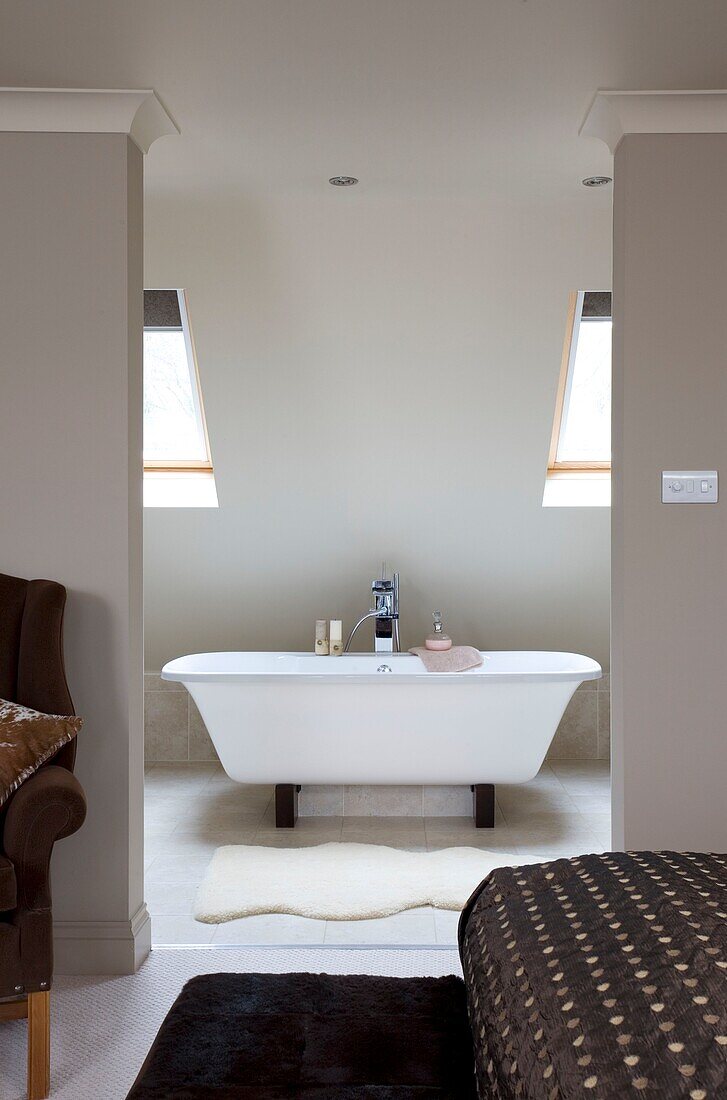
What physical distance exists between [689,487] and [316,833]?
7.51 ft

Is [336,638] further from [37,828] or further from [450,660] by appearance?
[37,828]

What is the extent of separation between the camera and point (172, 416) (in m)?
5.02

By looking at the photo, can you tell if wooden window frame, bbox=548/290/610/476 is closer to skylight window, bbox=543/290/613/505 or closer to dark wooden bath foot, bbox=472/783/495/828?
skylight window, bbox=543/290/613/505

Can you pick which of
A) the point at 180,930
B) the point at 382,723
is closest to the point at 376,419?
the point at 382,723

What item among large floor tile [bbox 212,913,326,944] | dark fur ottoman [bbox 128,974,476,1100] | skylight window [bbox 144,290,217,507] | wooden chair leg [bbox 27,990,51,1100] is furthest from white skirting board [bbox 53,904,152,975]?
skylight window [bbox 144,290,217,507]

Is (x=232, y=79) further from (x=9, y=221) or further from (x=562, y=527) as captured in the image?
(x=562, y=527)

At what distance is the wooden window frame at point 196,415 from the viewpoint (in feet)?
15.0

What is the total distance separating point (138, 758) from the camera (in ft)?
9.71

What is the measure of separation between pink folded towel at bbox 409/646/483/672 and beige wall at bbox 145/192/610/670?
0.43m

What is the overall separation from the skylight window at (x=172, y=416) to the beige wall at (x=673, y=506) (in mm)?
2419

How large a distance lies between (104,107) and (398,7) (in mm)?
964

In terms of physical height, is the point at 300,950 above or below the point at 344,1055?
below

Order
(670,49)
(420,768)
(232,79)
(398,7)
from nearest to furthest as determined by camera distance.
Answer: (398,7), (670,49), (232,79), (420,768)

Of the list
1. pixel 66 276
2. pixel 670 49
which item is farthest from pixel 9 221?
pixel 670 49
